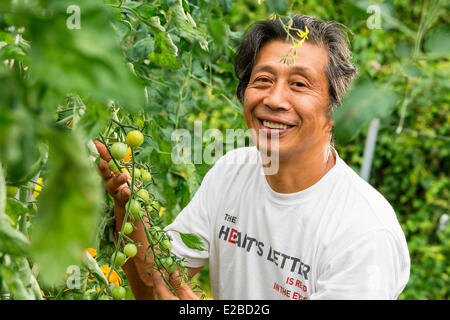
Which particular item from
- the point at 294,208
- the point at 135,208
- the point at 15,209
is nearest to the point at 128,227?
the point at 135,208

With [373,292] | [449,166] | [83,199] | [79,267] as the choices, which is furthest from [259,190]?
[449,166]

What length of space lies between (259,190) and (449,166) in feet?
8.08

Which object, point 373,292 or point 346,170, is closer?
point 373,292

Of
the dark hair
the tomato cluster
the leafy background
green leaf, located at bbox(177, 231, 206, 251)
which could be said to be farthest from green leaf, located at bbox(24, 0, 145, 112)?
Result: the dark hair

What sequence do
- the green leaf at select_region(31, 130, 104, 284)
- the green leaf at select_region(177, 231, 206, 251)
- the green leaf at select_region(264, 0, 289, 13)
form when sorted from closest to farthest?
the green leaf at select_region(31, 130, 104, 284) < the green leaf at select_region(264, 0, 289, 13) < the green leaf at select_region(177, 231, 206, 251)

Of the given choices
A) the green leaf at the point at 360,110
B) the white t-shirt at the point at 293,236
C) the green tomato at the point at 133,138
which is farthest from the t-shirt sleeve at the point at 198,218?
the green leaf at the point at 360,110

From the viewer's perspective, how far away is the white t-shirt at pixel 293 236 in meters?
1.17

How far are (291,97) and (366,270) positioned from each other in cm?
48

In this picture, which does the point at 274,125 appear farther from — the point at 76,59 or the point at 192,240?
the point at 76,59

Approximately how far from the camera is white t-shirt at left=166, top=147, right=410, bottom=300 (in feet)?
3.83

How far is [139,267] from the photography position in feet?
4.08

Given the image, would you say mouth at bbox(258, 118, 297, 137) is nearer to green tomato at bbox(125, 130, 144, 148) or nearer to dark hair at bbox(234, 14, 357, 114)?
dark hair at bbox(234, 14, 357, 114)

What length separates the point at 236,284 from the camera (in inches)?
58.7
